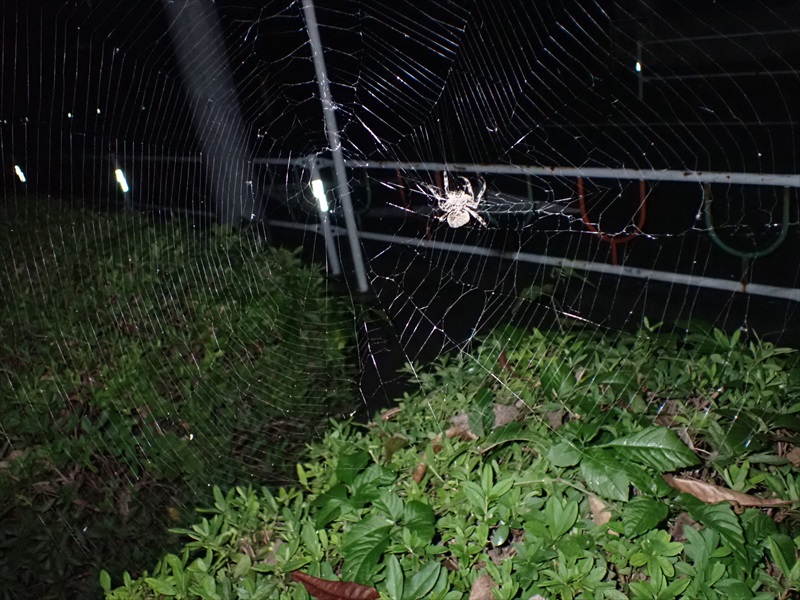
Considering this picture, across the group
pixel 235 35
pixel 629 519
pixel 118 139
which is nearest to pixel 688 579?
pixel 629 519

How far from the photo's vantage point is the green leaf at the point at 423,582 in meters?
1.12

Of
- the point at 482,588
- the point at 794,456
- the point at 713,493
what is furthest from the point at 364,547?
the point at 794,456

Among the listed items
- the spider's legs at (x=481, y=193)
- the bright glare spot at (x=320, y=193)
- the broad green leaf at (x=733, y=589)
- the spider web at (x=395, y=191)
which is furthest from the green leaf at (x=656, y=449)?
the bright glare spot at (x=320, y=193)

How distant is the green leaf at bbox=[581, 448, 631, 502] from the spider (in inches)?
58.5

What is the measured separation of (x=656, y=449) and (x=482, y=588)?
0.46 m

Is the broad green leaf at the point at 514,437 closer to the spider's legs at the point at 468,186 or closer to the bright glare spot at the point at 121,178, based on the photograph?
the spider's legs at the point at 468,186

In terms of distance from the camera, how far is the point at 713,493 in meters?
1.25

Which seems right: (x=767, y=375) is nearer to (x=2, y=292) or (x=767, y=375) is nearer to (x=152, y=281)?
(x=152, y=281)

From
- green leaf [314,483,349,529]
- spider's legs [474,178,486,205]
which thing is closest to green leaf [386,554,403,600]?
green leaf [314,483,349,529]

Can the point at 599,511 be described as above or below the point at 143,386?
below

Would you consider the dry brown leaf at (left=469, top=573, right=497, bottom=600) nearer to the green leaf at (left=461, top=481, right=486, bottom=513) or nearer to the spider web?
the green leaf at (left=461, top=481, right=486, bottom=513)

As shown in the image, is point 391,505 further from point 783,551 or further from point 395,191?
point 395,191

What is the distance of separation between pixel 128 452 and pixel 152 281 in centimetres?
96

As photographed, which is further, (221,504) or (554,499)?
(221,504)
